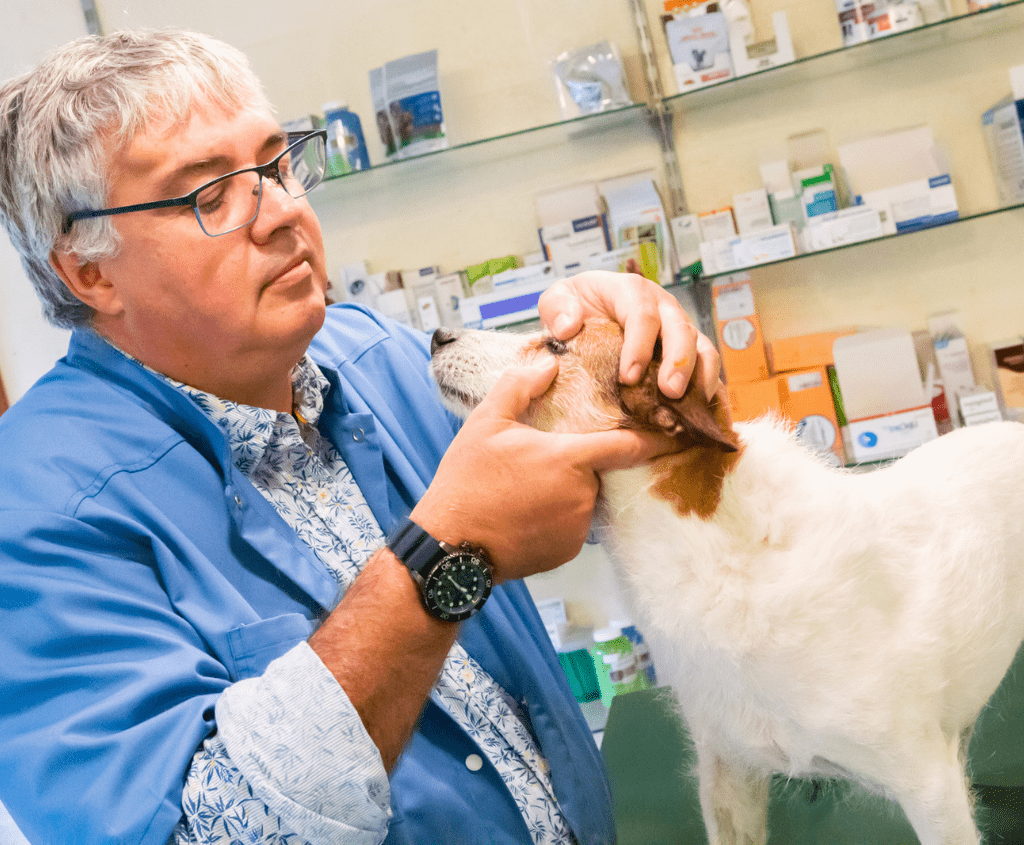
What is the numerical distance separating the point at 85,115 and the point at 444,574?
28.8 inches

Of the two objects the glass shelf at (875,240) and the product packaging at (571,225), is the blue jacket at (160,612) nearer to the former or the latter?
the product packaging at (571,225)

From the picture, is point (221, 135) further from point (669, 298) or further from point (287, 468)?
point (669, 298)

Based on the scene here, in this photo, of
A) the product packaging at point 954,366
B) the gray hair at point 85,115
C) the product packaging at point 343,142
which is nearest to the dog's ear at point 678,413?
the gray hair at point 85,115

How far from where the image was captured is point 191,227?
1.02 meters

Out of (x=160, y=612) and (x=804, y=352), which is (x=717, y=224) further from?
(x=160, y=612)

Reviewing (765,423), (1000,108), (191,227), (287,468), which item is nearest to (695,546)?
(765,423)

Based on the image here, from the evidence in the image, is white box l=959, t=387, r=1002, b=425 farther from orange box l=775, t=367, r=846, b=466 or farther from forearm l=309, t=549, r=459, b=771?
forearm l=309, t=549, r=459, b=771

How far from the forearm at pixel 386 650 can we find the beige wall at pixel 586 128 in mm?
1562

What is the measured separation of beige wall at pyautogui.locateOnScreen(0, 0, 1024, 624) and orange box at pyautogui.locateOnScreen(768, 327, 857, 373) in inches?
3.3

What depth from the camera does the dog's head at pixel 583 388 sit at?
3.45ft

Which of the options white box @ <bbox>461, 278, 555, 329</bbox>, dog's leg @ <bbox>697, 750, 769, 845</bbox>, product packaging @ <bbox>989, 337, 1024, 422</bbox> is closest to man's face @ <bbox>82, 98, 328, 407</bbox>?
dog's leg @ <bbox>697, 750, 769, 845</bbox>

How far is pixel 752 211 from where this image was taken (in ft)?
8.21

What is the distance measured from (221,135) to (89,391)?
373 millimetres

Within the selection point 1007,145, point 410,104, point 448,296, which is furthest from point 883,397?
point 410,104
